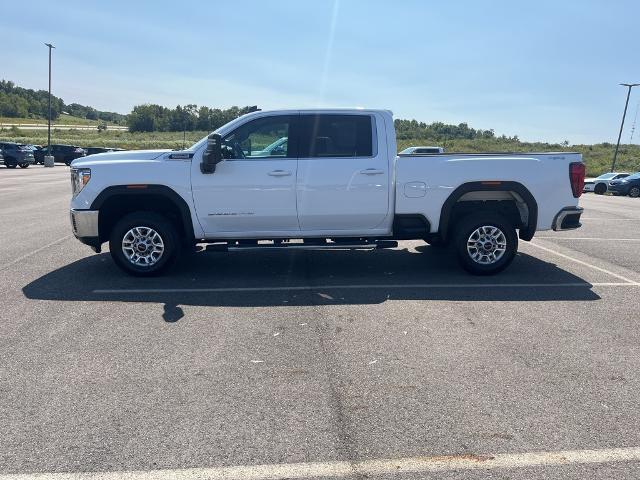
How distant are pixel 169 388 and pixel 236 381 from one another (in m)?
0.48

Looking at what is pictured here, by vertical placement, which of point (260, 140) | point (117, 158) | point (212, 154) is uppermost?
point (260, 140)

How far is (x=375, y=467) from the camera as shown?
3.02 meters

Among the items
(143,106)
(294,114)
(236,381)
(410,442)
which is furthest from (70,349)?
(143,106)

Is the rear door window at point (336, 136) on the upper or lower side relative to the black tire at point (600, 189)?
upper

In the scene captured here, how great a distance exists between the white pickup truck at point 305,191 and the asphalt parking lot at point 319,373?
583mm

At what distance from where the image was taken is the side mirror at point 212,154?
6609 millimetres

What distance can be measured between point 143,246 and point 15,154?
35841 millimetres

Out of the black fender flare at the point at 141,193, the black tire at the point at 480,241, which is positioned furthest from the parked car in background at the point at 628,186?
the black fender flare at the point at 141,193

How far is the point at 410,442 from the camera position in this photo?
3268 mm

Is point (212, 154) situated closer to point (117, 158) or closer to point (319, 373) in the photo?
point (117, 158)

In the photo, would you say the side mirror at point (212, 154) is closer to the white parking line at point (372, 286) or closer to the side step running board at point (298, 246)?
the side step running board at point (298, 246)

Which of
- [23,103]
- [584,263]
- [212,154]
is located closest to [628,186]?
[584,263]

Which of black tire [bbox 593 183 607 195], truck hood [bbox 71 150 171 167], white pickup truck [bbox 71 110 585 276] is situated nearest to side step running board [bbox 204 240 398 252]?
white pickup truck [bbox 71 110 585 276]

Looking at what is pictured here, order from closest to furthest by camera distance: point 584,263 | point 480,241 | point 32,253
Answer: point 480,241 < point 584,263 < point 32,253
